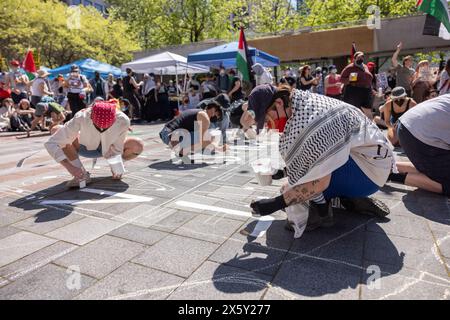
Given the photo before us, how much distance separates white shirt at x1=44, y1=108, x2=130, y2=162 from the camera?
3.72 m

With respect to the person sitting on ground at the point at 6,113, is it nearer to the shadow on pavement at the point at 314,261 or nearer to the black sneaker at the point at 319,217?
the shadow on pavement at the point at 314,261

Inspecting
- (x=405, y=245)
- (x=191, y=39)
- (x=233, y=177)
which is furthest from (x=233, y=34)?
(x=405, y=245)

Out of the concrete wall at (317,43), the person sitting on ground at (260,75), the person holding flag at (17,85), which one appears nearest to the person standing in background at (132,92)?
the person holding flag at (17,85)

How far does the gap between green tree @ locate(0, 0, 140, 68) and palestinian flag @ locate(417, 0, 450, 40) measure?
2000cm

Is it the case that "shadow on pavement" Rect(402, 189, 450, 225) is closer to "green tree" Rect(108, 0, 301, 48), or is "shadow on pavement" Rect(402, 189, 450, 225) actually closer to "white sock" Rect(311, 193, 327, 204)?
"white sock" Rect(311, 193, 327, 204)

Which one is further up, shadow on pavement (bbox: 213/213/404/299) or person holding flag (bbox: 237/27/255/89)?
person holding flag (bbox: 237/27/255/89)

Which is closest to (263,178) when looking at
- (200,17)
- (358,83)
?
(358,83)

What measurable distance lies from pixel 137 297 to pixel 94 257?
0.64m

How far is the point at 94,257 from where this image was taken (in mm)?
2311

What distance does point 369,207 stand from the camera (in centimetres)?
294

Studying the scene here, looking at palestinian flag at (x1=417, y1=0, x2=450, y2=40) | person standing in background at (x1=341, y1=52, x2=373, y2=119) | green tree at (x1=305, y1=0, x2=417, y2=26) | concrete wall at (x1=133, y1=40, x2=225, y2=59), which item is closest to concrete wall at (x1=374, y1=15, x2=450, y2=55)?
green tree at (x1=305, y1=0, x2=417, y2=26)
